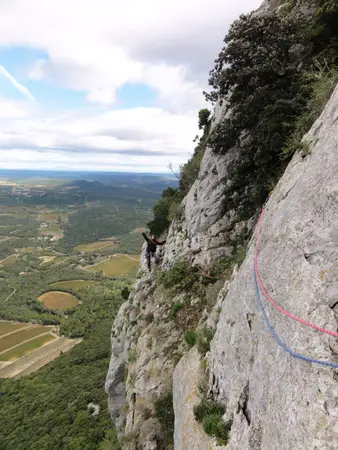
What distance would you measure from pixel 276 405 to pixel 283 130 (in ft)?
38.3

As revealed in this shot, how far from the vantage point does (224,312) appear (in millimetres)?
9875

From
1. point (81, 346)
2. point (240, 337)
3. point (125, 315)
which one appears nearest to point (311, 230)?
point (240, 337)

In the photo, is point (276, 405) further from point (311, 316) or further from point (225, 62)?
point (225, 62)

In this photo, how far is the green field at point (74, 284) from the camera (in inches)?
5569

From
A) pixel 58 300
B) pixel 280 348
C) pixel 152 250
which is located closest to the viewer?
pixel 280 348

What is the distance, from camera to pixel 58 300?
129500mm

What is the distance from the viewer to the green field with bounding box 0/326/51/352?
9300 cm

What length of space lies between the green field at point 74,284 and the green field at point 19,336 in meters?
36.0

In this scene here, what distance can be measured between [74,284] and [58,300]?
16.0 meters

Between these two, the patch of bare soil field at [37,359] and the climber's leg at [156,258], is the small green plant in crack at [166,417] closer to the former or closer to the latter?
the climber's leg at [156,258]

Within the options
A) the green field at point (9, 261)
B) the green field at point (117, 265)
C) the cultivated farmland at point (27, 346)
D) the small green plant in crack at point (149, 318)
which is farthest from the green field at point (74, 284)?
the small green plant in crack at point (149, 318)

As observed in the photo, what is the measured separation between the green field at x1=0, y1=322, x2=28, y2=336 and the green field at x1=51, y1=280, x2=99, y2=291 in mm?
33384

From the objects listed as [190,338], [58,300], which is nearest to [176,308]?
[190,338]

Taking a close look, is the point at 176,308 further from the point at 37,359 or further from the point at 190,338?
the point at 37,359
